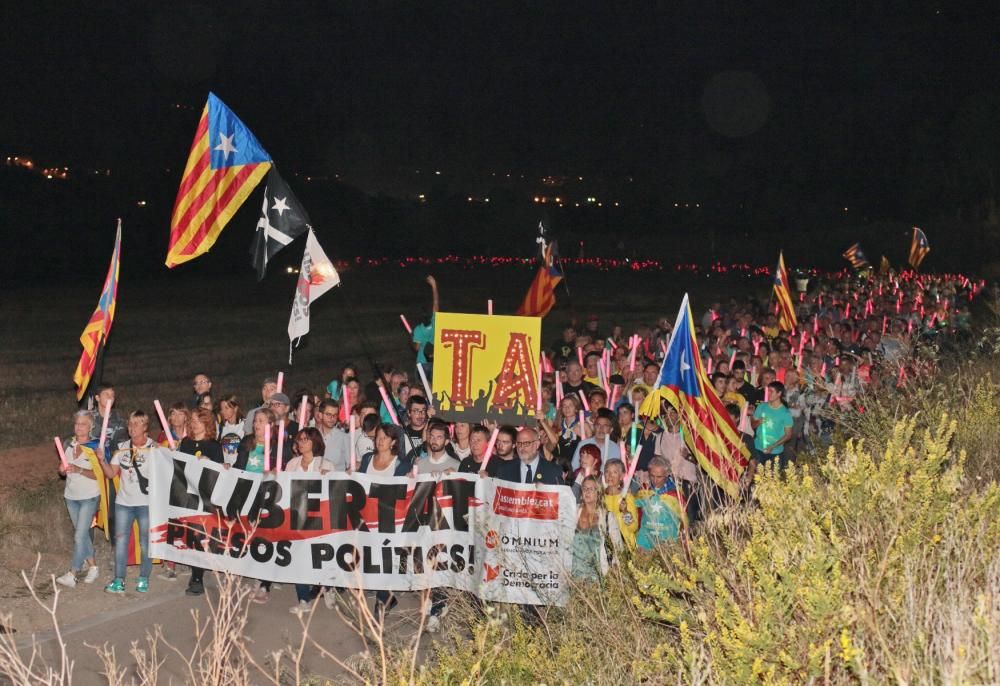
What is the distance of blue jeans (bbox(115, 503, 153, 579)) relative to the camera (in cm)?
943

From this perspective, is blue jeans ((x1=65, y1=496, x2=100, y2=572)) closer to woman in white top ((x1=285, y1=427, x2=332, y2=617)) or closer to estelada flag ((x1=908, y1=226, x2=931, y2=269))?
woman in white top ((x1=285, y1=427, x2=332, y2=617))

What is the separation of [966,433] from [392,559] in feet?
14.5

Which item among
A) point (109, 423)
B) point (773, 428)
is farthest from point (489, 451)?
point (773, 428)

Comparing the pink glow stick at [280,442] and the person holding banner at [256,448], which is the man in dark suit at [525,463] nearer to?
the pink glow stick at [280,442]

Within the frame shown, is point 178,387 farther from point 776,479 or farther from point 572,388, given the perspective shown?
point 776,479

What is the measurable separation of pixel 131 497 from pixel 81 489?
0.42 m

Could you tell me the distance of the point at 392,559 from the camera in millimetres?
8836

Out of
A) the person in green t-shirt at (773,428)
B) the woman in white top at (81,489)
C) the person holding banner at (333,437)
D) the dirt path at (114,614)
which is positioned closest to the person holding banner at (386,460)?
the dirt path at (114,614)

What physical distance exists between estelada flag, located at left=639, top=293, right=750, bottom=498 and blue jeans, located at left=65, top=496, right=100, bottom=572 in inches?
181

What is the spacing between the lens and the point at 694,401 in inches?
358

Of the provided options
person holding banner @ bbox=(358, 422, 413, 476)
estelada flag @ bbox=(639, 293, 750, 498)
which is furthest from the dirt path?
estelada flag @ bbox=(639, 293, 750, 498)

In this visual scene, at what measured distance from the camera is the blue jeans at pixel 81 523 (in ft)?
31.3

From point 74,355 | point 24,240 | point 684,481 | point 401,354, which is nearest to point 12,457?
point 684,481

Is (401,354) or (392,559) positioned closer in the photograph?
(392,559)
